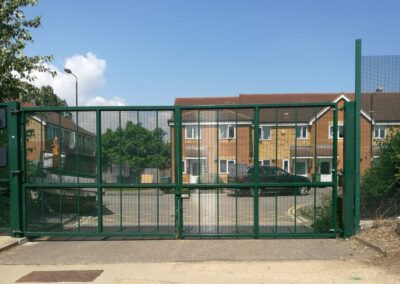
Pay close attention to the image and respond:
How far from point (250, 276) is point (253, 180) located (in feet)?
7.98

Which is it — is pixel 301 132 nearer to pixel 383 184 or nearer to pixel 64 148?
pixel 383 184

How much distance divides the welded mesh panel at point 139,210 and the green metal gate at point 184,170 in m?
0.02

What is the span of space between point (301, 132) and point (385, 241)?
2.43 meters

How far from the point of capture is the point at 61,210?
8.36m

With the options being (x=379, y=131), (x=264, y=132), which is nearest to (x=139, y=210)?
(x=264, y=132)

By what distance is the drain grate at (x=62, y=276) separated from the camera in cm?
589

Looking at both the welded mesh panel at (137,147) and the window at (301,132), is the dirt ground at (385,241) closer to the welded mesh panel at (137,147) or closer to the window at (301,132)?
the window at (301,132)

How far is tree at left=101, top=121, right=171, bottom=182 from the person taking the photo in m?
8.09

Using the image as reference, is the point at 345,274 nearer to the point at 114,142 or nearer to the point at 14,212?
the point at 114,142

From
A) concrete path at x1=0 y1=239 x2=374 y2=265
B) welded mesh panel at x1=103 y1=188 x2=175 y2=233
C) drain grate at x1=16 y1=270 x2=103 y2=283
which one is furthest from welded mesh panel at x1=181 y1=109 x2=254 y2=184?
drain grate at x1=16 y1=270 x2=103 y2=283

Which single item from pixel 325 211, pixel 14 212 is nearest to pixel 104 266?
pixel 14 212

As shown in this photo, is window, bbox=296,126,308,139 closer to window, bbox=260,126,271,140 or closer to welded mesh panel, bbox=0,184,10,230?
window, bbox=260,126,271,140

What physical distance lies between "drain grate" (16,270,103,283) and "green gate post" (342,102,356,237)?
182 inches

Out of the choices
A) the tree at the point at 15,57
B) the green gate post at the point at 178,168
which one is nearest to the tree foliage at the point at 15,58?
the tree at the point at 15,57
